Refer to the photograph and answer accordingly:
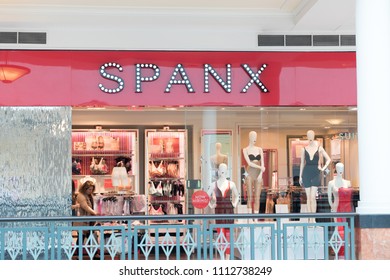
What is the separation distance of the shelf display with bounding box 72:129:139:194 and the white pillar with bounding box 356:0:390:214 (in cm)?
537

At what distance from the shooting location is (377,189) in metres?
6.65

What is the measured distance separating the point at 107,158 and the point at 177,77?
8.86ft

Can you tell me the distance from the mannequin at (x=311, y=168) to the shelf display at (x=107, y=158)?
2.99 m

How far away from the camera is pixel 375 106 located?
665 centimetres

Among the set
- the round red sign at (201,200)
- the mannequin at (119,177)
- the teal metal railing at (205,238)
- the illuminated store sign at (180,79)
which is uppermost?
the illuminated store sign at (180,79)

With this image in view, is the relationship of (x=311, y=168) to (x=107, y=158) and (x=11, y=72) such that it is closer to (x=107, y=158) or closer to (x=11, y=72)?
(x=107, y=158)

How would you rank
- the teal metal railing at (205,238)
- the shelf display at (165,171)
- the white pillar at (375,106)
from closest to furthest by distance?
1. the teal metal railing at (205,238)
2. the white pillar at (375,106)
3. the shelf display at (165,171)

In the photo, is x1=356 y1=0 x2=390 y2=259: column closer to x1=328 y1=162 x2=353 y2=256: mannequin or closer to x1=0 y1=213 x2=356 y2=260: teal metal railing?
x1=0 y1=213 x2=356 y2=260: teal metal railing

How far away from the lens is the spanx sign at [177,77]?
9406 millimetres

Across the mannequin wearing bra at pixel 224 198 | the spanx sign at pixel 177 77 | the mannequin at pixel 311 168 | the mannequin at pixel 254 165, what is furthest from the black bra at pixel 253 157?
the spanx sign at pixel 177 77

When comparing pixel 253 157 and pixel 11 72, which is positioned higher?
pixel 11 72

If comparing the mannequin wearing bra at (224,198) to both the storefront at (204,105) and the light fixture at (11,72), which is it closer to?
the storefront at (204,105)

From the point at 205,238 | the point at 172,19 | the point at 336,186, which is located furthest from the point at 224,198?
the point at 205,238
